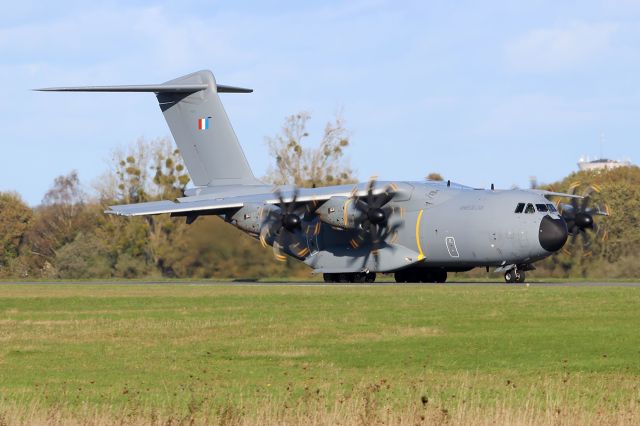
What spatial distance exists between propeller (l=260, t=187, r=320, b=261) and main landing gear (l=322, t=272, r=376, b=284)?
144cm

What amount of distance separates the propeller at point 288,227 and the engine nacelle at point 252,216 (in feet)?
0.62

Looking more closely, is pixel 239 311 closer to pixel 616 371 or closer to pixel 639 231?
pixel 616 371

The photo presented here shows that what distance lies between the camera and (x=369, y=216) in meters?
41.2

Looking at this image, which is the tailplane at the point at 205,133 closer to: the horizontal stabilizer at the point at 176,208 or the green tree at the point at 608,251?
the horizontal stabilizer at the point at 176,208

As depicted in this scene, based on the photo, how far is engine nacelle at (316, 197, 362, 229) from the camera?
41.6 meters

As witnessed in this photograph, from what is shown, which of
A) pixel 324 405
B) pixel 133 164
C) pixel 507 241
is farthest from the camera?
pixel 133 164

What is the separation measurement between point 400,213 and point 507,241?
15.8 feet

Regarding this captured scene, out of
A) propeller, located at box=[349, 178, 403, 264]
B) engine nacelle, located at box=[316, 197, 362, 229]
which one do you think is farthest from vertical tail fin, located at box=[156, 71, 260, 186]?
propeller, located at box=[349, 178, 403, 264]

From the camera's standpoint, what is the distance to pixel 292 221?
41906 millimetres

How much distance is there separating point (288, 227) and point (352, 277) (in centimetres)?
388

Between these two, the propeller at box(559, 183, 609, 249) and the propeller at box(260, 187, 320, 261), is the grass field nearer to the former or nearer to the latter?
the propeller at box(559, 183, 609, 249)

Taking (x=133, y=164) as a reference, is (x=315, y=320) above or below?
below

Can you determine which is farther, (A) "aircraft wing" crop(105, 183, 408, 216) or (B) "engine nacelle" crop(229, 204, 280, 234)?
(B) "engine nacelle" crop(229, 204, 280, 234)

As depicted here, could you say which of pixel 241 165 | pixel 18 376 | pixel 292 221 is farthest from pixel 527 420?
pixel 241 165
